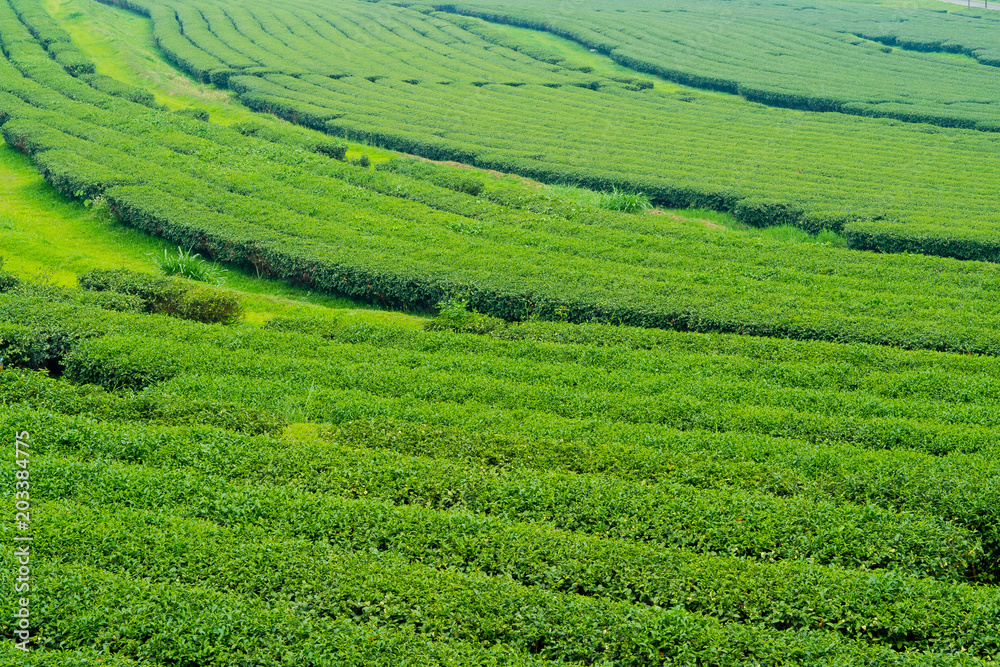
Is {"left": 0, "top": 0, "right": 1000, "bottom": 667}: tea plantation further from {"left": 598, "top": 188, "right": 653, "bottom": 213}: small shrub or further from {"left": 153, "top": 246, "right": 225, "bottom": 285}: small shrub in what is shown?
{"left": 153, "top": 246, "right": 225, "bottom": 285}: small shrub

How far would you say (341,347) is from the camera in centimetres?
1769

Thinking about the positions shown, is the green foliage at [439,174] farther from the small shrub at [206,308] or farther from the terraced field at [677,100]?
the small shrub at [206,308]

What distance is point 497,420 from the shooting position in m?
14.4

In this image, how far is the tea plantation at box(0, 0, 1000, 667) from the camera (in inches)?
383

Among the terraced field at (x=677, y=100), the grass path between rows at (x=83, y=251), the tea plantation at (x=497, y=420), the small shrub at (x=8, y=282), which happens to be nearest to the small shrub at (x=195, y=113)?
the terraced field at (x=677, y=100)

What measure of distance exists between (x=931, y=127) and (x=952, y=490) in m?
38.2

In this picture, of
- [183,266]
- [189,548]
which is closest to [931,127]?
[183,266]

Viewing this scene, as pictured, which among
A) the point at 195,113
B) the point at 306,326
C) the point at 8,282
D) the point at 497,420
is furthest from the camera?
the point at 195,113

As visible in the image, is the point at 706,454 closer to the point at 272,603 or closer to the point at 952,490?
the point at 952,490

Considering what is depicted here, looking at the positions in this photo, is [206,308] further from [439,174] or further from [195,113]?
[195,113]

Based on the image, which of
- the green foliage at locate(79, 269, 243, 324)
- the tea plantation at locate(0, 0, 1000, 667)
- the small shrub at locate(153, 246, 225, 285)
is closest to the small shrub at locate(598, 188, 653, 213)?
the tea plantation at locate(0, 0, 1000, 667)

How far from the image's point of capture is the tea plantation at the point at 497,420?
9.72m

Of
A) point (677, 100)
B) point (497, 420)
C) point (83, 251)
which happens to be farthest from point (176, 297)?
point (677, 100)

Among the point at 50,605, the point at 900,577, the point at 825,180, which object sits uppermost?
the point at 825,180
